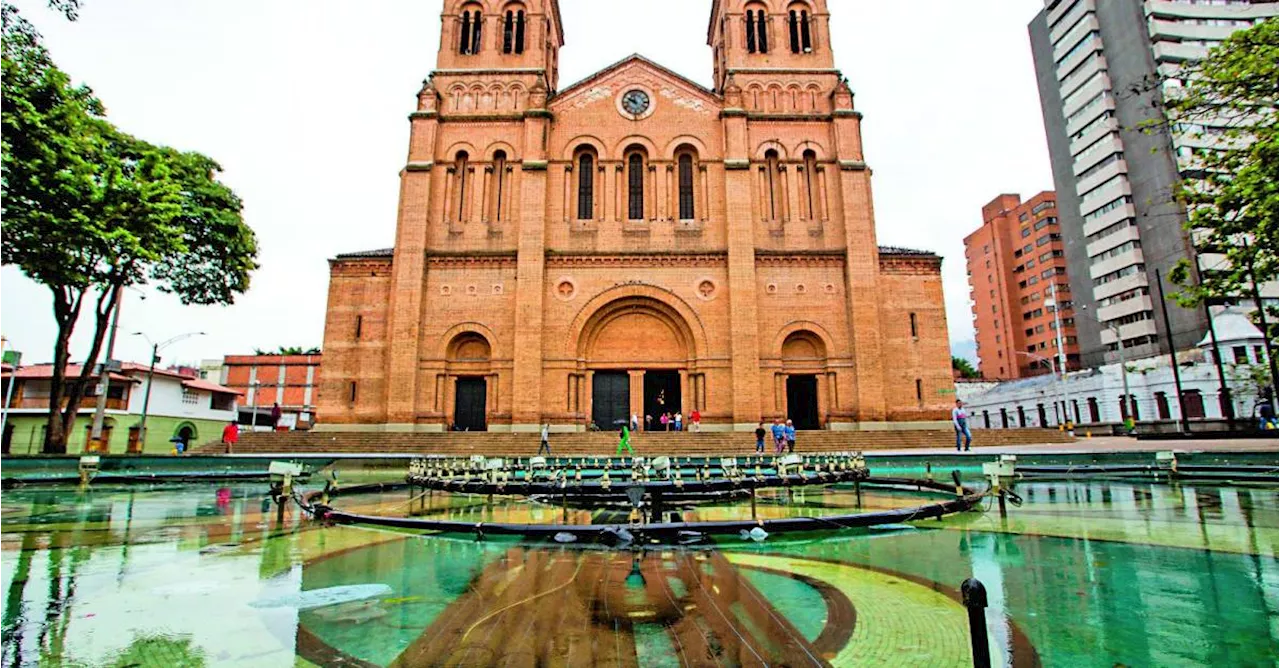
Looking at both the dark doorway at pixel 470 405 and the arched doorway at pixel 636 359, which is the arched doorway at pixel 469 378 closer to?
the dark doorway at pixel 470 405

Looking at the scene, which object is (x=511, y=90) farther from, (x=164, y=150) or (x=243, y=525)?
(x=243, y=525)

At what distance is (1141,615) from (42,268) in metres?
25.8

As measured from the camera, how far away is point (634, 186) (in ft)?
96.5

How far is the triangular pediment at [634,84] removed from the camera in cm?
2997

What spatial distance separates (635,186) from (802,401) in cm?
1306

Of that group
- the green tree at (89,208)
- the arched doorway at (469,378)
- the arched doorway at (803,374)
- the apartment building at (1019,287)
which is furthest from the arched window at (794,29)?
the apartment building at (1019,287)

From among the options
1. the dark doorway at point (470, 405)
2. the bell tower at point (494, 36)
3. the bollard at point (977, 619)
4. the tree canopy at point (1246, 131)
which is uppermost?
the bell tower at point (494, 36)

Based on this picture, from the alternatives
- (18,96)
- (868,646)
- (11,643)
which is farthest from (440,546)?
(18,96)

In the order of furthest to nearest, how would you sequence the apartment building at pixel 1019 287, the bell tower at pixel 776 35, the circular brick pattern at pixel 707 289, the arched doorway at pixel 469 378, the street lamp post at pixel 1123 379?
1. the apartment building at pixel 1019 287
2. the street lamp post at pixel 1123 379
3. the bell tower at pixel 776 35
4. the circular brick pattern at pixel 707 289
5. the arched doorway at pixel 469 378

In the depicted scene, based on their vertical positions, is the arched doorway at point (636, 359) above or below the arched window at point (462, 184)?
below

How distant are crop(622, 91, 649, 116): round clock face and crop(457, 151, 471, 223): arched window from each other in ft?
27.2

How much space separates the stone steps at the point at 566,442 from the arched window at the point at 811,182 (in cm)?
1100

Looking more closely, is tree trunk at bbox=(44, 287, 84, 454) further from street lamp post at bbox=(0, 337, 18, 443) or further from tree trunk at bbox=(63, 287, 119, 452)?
street lamp post at bbox=(0, 337, 18, 443)

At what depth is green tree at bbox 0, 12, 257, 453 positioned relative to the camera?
48.5 ft
